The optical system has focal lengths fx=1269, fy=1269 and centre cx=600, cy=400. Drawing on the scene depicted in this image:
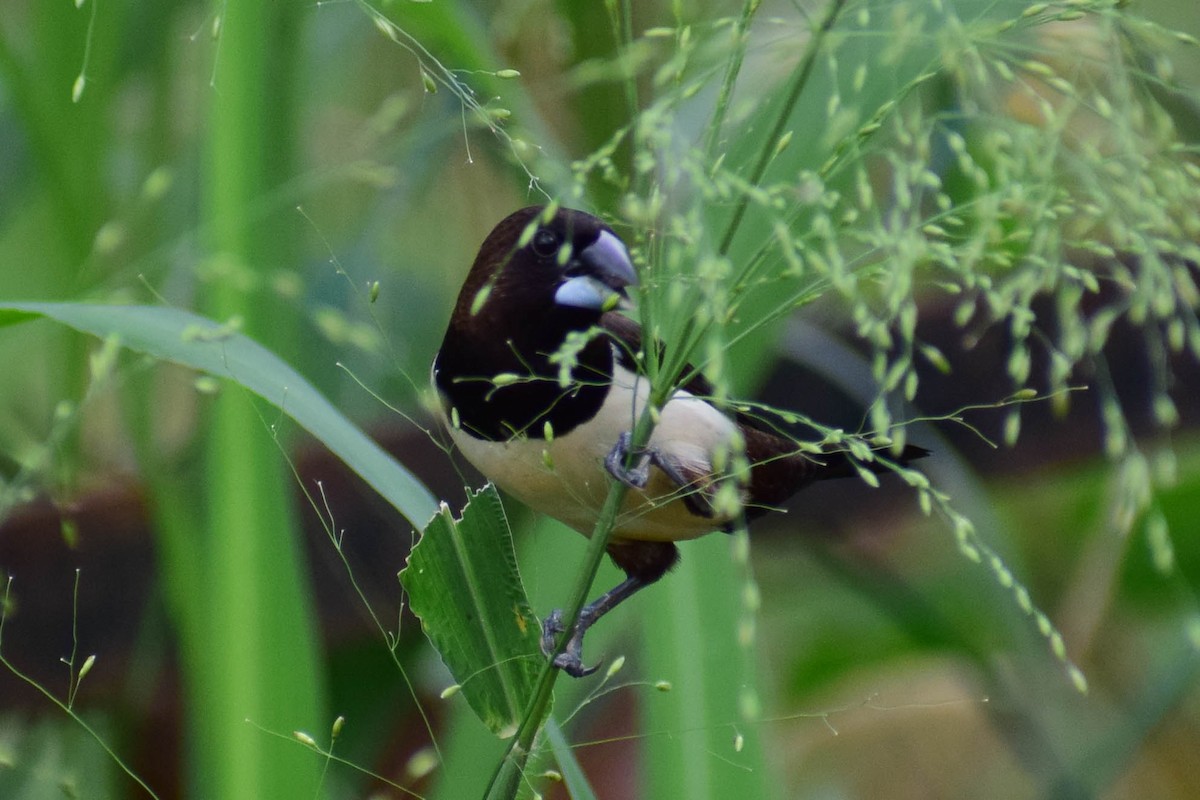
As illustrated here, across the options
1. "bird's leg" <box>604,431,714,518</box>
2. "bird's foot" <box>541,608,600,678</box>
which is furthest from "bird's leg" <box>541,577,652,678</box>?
"bird's leg" <box>604,431,714,518</box>

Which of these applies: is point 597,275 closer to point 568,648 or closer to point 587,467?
point 587,467

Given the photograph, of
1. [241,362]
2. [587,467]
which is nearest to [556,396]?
[587,467]

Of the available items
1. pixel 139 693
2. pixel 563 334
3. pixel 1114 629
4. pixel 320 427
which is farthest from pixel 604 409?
pixel 1114 629

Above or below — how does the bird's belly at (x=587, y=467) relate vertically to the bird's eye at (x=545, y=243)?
below

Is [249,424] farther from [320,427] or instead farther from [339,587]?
[339,587]

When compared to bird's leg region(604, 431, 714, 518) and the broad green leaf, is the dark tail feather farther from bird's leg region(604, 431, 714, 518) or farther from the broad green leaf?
the broad green leaf

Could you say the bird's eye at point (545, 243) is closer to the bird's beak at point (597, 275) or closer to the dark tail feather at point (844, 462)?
the bird's beak at point (597, 275)

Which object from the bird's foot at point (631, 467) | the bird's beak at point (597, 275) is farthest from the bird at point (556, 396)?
the bird's foot at point (631, 467)
